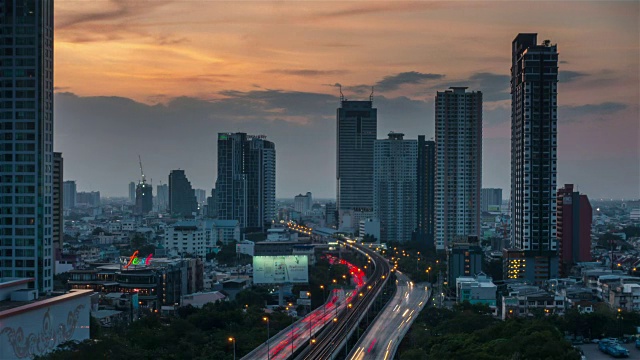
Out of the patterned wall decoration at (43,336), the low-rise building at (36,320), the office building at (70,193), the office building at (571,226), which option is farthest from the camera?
the office building at (70,193)

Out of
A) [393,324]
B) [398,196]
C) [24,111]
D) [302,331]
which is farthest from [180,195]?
[24,111]

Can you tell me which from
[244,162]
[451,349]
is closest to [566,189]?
[451,349]

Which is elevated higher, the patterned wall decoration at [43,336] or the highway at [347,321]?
the patterned wall decoration at [43,336]

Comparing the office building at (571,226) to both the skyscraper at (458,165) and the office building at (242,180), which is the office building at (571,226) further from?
the office building at (242,180)

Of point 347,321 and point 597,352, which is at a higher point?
point 347,321

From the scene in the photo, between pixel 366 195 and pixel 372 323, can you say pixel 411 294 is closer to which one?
pixel 372 323

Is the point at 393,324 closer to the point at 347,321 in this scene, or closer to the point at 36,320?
the point at 347,321

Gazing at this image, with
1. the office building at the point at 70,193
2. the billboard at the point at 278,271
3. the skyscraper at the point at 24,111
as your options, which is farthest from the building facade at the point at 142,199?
the skyscraper at the point at 24,111
